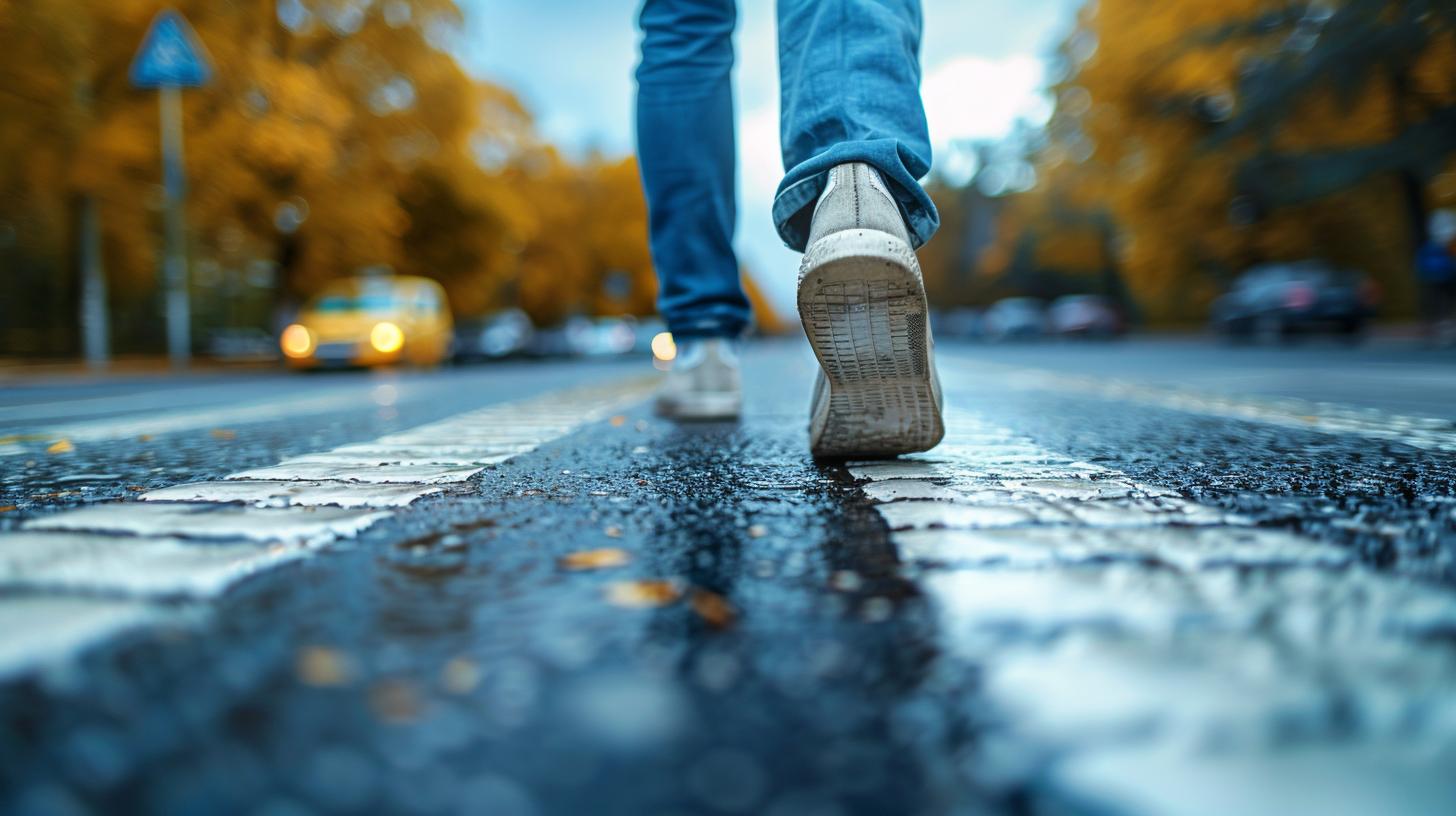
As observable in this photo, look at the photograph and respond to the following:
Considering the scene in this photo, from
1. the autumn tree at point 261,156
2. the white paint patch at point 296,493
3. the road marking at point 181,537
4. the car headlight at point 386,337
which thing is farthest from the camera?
the car headlight at point 386,337

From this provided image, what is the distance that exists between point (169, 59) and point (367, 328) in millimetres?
3938

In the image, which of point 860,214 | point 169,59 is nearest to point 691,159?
point 860,214

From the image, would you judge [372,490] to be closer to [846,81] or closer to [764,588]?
[764,588]

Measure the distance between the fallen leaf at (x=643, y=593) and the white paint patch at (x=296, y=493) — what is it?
52 centimetres

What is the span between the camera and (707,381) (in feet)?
9.01

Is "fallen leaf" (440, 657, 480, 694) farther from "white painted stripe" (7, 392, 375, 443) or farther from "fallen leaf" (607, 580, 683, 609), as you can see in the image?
"white painted stripe" (7, 392, 375, 443)

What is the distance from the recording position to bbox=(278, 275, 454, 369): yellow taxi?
12781 mm

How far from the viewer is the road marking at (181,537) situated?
717mm

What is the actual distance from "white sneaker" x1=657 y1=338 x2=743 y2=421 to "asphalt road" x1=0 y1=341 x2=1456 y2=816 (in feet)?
4.37

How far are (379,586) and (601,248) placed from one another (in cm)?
3562

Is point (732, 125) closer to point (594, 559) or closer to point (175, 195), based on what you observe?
point (594, 559)

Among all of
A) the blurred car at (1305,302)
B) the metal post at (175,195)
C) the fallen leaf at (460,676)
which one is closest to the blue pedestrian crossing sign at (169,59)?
the metal post at (175,195)

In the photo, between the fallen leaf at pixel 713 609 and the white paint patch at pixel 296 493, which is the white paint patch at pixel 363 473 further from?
the fallen leaf at pixel 713 609

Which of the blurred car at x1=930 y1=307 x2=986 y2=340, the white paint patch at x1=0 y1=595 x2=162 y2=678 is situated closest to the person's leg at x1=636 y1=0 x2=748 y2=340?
the white paint patch at x1=0 y1=595 x2=162 y2=678
